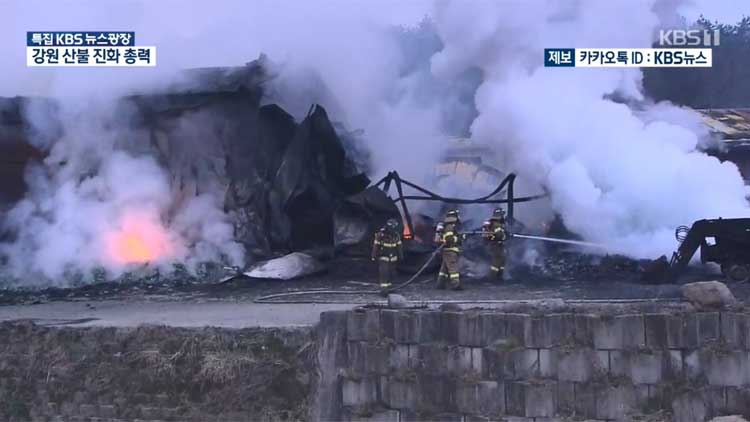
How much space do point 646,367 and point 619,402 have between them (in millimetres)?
337

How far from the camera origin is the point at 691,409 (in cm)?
648

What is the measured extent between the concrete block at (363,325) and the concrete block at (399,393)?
1.33 feet

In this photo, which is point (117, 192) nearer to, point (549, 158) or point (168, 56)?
point (168, 56)

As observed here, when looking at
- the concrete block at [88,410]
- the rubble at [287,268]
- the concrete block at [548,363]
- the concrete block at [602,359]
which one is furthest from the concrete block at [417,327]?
the rubble at [287,268]

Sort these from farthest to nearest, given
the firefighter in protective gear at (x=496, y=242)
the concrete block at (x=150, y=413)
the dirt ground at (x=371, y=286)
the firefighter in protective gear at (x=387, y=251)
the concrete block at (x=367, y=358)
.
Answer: the firefighter in protective gear at (x=496, y=242) → the firefighter in protective gear at (x=387, y=251) → the dirt ground at (x=371, y=286) → the concrete block at (x=150, y=413) → the concrete block at (x=367, y=358)

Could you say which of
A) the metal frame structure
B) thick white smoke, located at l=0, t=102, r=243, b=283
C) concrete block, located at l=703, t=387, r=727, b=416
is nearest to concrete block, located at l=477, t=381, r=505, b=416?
concrete block, located at l=703, t=387, r=727, b=416

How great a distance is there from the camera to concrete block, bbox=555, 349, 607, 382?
264 inches

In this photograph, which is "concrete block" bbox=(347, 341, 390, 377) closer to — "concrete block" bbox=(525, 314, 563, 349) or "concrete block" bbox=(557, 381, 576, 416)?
"concrete block" bbox=(525, 314, 563, 349)

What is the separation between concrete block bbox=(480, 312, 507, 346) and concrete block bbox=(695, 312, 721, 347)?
1.47 metres

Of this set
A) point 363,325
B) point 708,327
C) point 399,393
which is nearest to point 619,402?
point 708,327

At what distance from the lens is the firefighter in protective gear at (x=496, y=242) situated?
1309 centimetres

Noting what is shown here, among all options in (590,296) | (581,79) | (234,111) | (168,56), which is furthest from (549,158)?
(168,56)

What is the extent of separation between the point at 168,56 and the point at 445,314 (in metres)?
9.52

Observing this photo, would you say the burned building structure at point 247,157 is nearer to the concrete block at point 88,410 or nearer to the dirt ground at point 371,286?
the dirt ground at point 371,286
